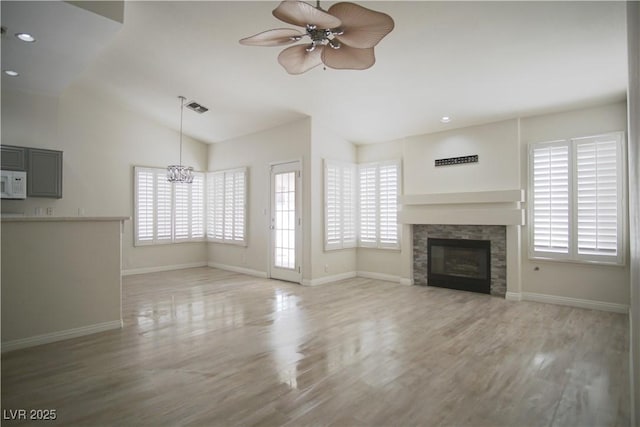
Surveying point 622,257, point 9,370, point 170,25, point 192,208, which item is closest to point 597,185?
point 622,257

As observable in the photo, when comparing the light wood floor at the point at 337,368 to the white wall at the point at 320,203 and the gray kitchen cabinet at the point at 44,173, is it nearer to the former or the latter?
the white wall at the point at 320,203

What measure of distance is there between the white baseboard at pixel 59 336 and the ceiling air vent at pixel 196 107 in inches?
160

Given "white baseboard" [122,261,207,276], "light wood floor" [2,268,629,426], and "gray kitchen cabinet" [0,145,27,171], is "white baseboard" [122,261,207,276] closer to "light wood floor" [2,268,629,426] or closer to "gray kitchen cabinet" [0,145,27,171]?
"gray kitchen cabinet" [0,145,27,171]

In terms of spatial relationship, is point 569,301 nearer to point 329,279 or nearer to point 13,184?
point 329,279

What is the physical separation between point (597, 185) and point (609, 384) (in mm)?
2963

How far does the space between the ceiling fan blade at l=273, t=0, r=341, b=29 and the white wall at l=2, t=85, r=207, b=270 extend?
4854 millimetres

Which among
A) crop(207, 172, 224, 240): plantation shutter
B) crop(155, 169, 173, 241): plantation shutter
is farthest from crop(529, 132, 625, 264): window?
crop(155, 169, 173, 241): plantation shutter

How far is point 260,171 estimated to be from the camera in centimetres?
718

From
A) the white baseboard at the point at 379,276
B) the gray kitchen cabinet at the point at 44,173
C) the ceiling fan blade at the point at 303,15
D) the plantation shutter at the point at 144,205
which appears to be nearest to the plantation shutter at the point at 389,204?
the white baseboard at the point at 379,276

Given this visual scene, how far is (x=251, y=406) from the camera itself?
2.35 m

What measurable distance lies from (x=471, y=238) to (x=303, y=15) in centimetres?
463

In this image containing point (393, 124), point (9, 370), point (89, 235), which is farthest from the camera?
point (393, 124)

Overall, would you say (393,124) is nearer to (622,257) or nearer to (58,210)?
(622,257)

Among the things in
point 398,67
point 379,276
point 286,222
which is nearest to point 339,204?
point 286,222
